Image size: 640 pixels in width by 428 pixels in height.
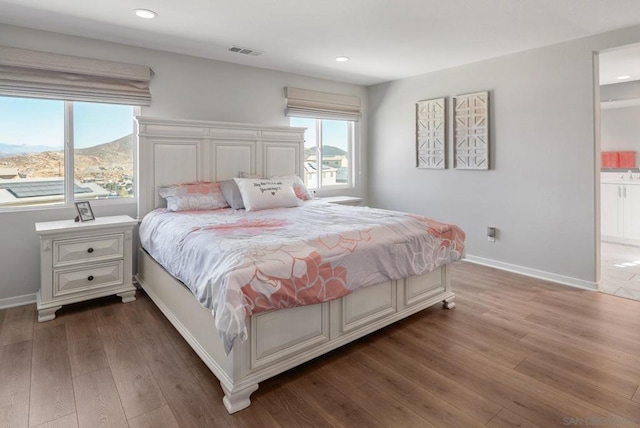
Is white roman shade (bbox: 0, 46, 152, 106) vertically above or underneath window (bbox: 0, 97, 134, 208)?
above

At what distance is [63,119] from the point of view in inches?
131

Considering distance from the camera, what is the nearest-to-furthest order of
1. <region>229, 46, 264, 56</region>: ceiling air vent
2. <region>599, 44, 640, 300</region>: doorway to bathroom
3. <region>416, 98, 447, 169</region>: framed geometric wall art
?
<region>229, 46, 264, 56</region>: ceiling air vent < <region>599, 44, 640, 300</region>: doorway to bathroom < <region>416, 98, 447, 169</region>: framed geometric wall art

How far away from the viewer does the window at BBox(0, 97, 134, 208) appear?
124 inches

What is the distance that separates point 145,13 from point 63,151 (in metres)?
1.48

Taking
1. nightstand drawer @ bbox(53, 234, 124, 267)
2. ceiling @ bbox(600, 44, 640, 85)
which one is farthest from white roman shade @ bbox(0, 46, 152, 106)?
ceiling @ bbox(600, 44, 640, 85)

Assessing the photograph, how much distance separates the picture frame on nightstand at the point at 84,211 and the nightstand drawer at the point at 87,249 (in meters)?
0.25

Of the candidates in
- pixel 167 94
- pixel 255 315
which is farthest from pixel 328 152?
pixel 255 315

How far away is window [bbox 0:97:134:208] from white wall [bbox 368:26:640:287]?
357 centimetres

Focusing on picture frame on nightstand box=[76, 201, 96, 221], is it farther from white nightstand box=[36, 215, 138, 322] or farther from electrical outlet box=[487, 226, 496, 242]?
electrical outlet box=[487, 226, 496, 242]

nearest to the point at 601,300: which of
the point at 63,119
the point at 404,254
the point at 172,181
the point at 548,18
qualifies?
the point at 404,254

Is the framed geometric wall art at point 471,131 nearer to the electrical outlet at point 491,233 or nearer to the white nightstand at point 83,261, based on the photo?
the electrical outlet at point 491,233

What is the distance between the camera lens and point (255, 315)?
1.92 metres

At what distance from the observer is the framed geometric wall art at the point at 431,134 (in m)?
4.61

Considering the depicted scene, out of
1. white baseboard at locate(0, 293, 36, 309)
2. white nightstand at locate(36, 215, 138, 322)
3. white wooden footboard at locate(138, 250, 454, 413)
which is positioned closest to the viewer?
white wooden footboard at locate(138, 250, 454, 413)
